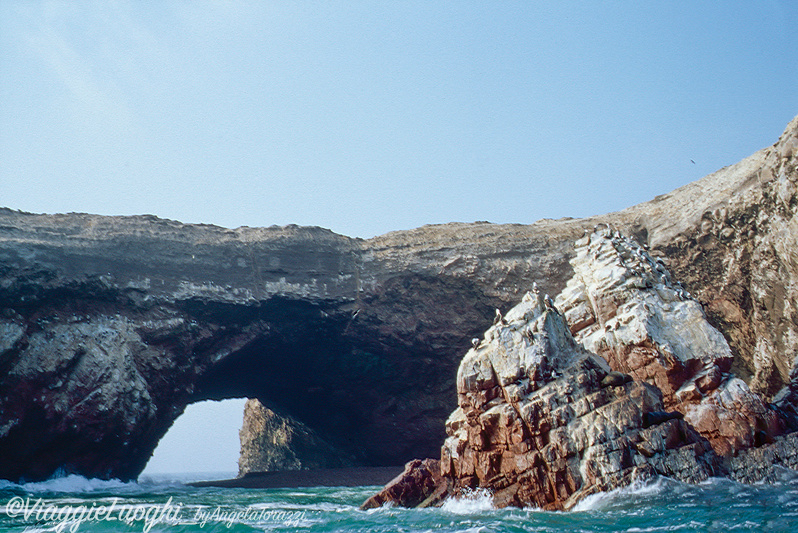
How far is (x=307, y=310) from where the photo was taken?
30.5m

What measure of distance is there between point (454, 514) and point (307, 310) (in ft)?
56.1

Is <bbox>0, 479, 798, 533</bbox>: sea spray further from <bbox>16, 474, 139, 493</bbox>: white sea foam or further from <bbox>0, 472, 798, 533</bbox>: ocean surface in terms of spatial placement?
<bbox>16, 474, 139, 493</bbox>: white sea foam

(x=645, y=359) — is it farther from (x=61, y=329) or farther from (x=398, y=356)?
(x=61, y=329)

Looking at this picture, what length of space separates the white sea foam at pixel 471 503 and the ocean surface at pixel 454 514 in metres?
0.03

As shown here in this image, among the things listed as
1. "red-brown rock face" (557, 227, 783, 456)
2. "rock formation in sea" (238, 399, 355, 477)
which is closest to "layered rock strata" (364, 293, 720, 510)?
"red-brown rock face" (557, 227, 783, 456)

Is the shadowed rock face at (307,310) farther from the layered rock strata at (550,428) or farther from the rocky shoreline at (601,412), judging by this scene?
the layered rock strata at (550,428)

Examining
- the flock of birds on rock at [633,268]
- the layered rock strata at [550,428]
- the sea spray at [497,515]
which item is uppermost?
the flock of birds on rock at [633,268]

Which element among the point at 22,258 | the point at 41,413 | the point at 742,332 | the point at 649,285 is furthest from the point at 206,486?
the point at 742,332

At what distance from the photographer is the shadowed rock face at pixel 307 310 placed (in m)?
24.4

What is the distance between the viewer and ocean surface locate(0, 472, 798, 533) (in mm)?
11977

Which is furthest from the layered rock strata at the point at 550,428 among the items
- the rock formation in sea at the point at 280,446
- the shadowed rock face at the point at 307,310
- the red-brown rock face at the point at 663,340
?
the rock formation in sea at the point at 280,446

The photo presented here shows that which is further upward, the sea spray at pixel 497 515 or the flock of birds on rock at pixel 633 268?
the flock of birds on rock at pixel 633 268

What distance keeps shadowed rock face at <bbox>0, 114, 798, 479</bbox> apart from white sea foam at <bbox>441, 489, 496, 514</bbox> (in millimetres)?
10603

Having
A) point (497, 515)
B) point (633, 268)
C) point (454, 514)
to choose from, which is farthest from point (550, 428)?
point (633, 268)
